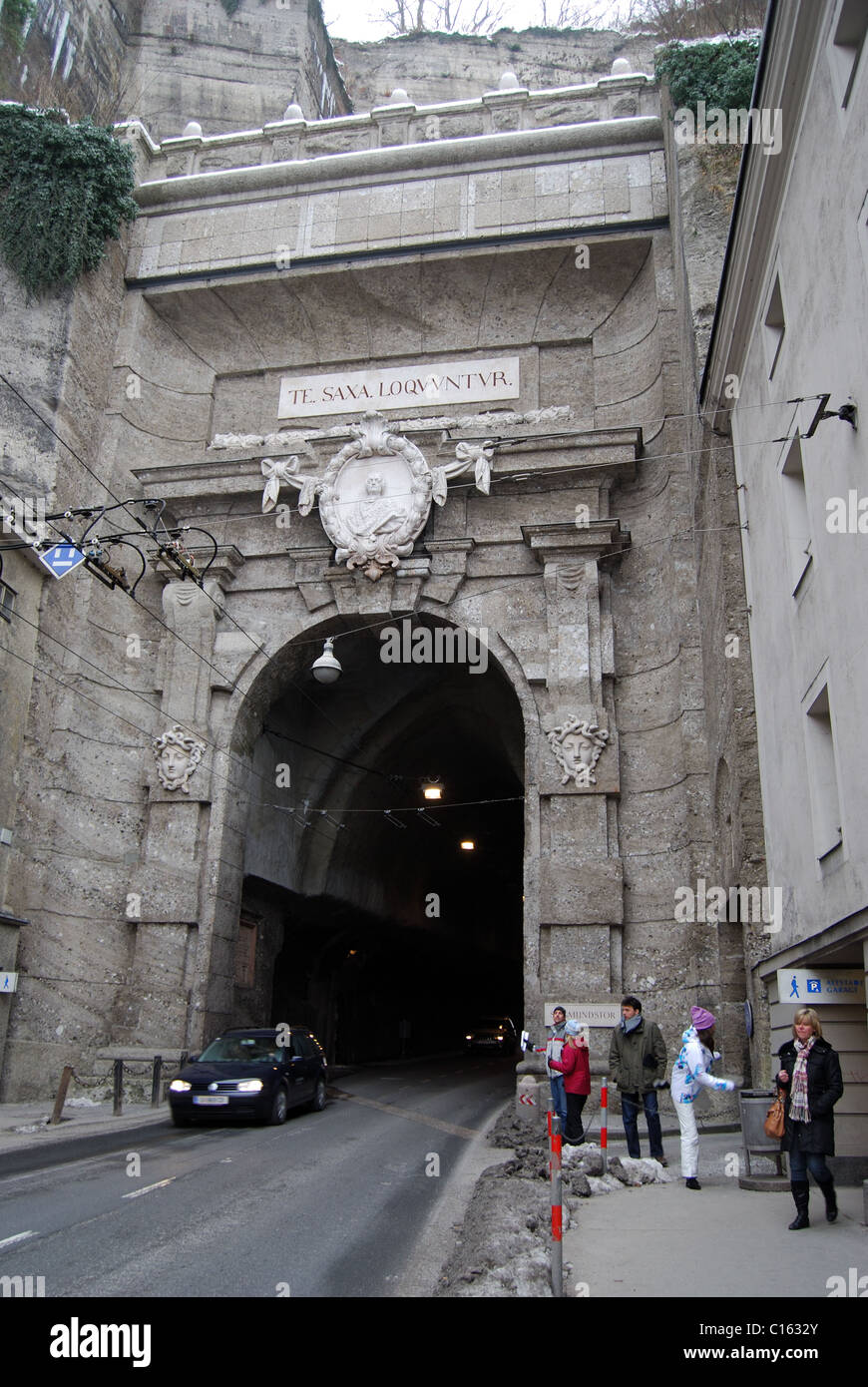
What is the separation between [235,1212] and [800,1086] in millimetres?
4149

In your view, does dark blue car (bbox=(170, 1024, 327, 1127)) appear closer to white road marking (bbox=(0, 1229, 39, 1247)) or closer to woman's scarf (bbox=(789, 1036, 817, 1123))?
white road marking (bbox=(0, 1229, 39, 1247))

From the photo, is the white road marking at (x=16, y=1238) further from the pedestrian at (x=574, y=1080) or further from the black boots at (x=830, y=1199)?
the pedestrian at (x=574, y=1080)

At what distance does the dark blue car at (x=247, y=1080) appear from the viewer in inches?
533

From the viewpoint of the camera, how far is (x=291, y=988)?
25.5m

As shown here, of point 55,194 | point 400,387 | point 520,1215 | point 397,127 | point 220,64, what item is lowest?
point 520,1215

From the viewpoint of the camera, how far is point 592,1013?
1597cm

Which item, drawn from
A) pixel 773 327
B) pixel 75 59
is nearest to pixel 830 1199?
pixel 773 327

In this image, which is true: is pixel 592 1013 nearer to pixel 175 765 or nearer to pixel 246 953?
pixel 246 953

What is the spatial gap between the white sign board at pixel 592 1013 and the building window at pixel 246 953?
7.06m

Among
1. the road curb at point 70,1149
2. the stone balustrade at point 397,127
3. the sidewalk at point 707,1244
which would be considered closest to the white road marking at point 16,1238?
the road curb at point 70,1149

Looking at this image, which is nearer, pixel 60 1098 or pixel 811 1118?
pixel 811 1118

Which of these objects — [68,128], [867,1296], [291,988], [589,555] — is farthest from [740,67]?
[291,988]

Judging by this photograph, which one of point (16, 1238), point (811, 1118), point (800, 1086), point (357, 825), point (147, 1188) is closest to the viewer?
point (16, 1238)

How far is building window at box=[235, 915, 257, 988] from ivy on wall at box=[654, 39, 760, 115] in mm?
16852
